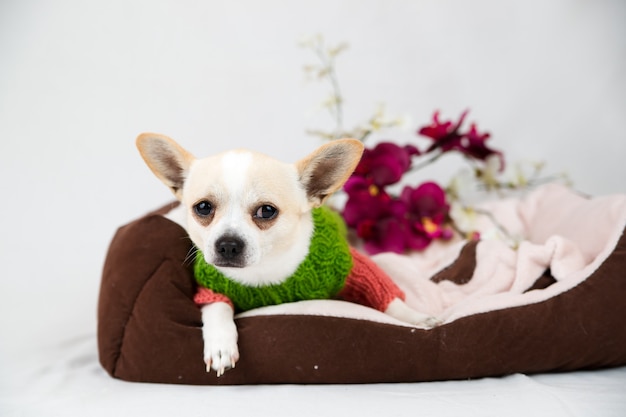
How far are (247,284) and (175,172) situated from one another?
377 millimetres

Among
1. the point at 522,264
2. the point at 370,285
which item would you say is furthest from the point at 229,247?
the point at 522,264

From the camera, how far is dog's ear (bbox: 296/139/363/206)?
172 cm

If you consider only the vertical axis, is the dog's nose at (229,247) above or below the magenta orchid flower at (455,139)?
below

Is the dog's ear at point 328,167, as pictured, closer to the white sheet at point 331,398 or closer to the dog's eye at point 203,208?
the dog's eye at point 203,208

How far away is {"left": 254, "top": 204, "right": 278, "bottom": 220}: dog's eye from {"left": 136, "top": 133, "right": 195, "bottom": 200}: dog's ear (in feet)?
0.90

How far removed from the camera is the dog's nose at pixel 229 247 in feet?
5.23

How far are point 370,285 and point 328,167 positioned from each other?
42cm

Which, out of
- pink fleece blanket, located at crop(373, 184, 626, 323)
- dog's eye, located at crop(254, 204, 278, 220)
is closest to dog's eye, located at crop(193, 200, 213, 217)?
dog's eye, located at crop(254, 204, 278, 220)

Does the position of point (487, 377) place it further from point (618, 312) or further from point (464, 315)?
point (618, 312)

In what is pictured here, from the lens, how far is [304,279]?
1.86 meters

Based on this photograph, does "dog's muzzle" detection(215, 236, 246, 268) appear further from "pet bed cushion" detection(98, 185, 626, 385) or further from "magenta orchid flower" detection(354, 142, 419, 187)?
"magenta orchid flower" detection(354, 142, 419, 187)

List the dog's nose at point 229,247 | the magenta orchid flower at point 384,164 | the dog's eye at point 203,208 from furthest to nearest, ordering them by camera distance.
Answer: the magenta orchid flower at point 384,164 < the dog's eye at point 203,208 < the dog's nose at point 229,247

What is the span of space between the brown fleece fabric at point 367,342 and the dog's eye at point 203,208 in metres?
0.26

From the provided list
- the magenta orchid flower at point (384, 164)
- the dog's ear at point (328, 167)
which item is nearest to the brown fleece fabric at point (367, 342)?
the dog's ear at point (328, 167)
